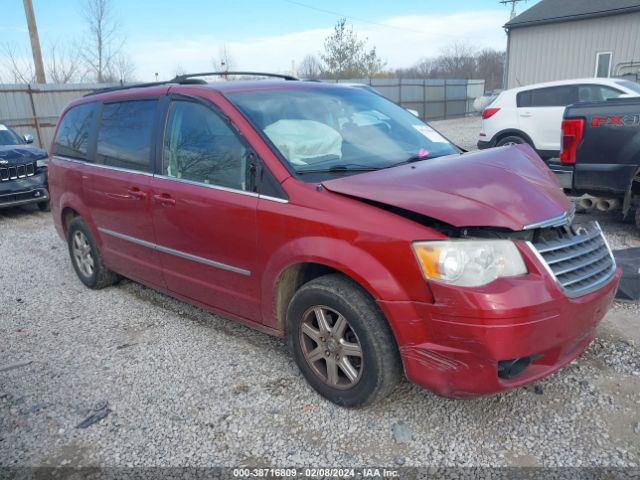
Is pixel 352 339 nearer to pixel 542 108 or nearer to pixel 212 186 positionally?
pixel 212 186

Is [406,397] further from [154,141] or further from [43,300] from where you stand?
[43,300]

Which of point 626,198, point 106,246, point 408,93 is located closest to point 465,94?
point 408,93

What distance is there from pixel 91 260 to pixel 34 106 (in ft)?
43.2

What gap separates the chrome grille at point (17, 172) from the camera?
868cm

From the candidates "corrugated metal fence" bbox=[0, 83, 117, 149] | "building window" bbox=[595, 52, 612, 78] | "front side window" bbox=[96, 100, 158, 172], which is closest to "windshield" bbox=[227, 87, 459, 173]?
"front side window" bbox=[96, 100, 158, 172]

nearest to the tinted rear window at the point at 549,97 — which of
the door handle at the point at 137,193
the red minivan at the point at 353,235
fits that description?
the red minivan at the point at 353,235

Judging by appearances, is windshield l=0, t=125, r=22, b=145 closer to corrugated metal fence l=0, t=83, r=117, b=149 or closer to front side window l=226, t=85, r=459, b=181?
corrugated metal fence l=0, t=83, r=117, b=149

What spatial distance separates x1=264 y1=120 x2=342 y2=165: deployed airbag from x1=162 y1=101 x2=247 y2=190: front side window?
0.25 metres

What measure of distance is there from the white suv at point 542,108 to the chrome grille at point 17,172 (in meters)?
8.56

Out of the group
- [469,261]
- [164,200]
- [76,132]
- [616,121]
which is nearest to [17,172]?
[76,132]

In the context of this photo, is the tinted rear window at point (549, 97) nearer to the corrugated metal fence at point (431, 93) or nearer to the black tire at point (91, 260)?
the black tire at point (91, 260)

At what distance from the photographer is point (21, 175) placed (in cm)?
890

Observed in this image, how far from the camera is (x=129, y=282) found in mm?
5316

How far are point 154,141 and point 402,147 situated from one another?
1850 mm
